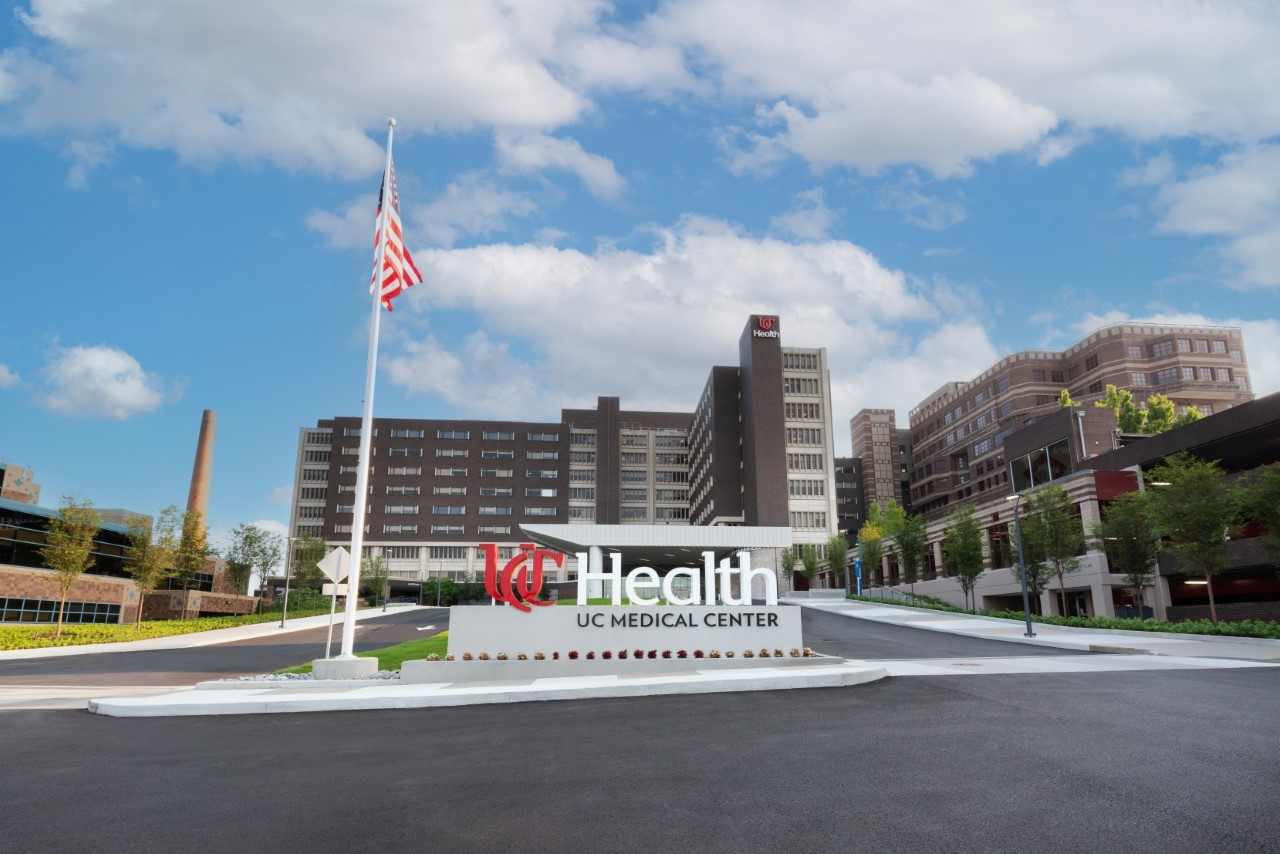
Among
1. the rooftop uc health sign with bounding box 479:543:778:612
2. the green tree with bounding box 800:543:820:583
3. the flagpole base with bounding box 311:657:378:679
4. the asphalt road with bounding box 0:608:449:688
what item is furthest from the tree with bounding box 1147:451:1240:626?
the green tree with bounding box 800:543:820:583

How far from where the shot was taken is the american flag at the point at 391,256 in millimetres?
21828

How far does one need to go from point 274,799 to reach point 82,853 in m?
1.86

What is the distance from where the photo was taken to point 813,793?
7.73 m

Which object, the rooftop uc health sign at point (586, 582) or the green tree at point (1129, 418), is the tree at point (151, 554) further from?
the green tree at point (1129, 418)

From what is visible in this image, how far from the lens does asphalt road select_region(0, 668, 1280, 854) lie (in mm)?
6492

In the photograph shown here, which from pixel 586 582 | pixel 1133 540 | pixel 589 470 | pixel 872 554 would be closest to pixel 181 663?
pixel 586 582

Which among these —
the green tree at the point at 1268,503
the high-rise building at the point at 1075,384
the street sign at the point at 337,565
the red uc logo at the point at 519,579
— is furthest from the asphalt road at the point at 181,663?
the high-rise building at the point at 1075,384

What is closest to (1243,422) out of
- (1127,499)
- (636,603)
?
(1127,499)

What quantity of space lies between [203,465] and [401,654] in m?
77.2

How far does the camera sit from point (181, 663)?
100 feet

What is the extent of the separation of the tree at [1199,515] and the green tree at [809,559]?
70615mm

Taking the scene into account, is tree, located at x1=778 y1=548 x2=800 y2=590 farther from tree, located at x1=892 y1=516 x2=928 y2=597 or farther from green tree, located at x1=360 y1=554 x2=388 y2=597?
green tree, located at x1=360 y1=554 x2=388 y2=597

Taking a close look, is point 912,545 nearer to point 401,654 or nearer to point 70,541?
point 401,654

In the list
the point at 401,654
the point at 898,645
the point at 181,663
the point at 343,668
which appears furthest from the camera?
the point at 898,645
